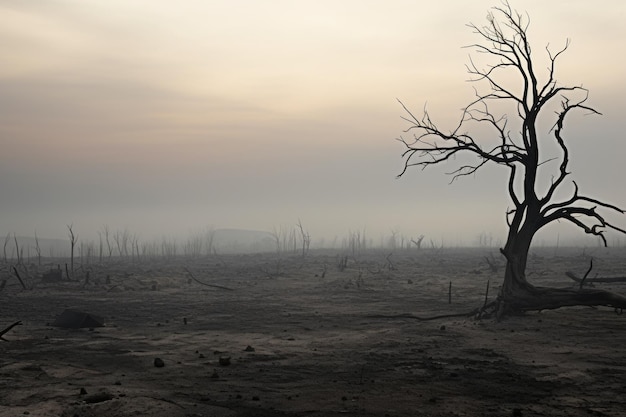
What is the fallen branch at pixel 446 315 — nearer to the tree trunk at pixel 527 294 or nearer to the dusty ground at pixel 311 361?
the dusty ground at pixel 311 361

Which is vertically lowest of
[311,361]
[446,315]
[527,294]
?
[311,361]

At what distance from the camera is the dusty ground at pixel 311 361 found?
7.38 meters

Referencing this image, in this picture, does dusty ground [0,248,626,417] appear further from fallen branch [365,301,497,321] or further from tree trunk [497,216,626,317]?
tree trunk [497,216,626,317]

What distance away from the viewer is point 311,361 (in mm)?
10219

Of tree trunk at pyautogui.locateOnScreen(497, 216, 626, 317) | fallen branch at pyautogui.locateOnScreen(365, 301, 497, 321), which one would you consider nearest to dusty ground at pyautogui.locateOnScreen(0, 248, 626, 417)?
fallen branch at pyautogui.locateOnScreen(365, 301, 497, 321)

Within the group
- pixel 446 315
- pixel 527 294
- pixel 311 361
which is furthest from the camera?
pixel 446 315

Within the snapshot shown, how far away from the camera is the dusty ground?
7379 mm

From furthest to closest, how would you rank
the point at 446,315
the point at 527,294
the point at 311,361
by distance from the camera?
the point at 446,315 → the point at 527,294 → the point at 311,361

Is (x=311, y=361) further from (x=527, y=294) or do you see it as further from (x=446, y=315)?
(x=527, y=294)

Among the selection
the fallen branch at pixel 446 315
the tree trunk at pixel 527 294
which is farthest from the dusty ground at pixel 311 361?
the tree trunk at pixel 527 294

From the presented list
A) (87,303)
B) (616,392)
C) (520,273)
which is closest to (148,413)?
(616,392)

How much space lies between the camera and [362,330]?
1373 centimetres

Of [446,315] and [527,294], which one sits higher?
[527,294]

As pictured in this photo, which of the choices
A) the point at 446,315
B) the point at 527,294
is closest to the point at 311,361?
the point at 446,315
